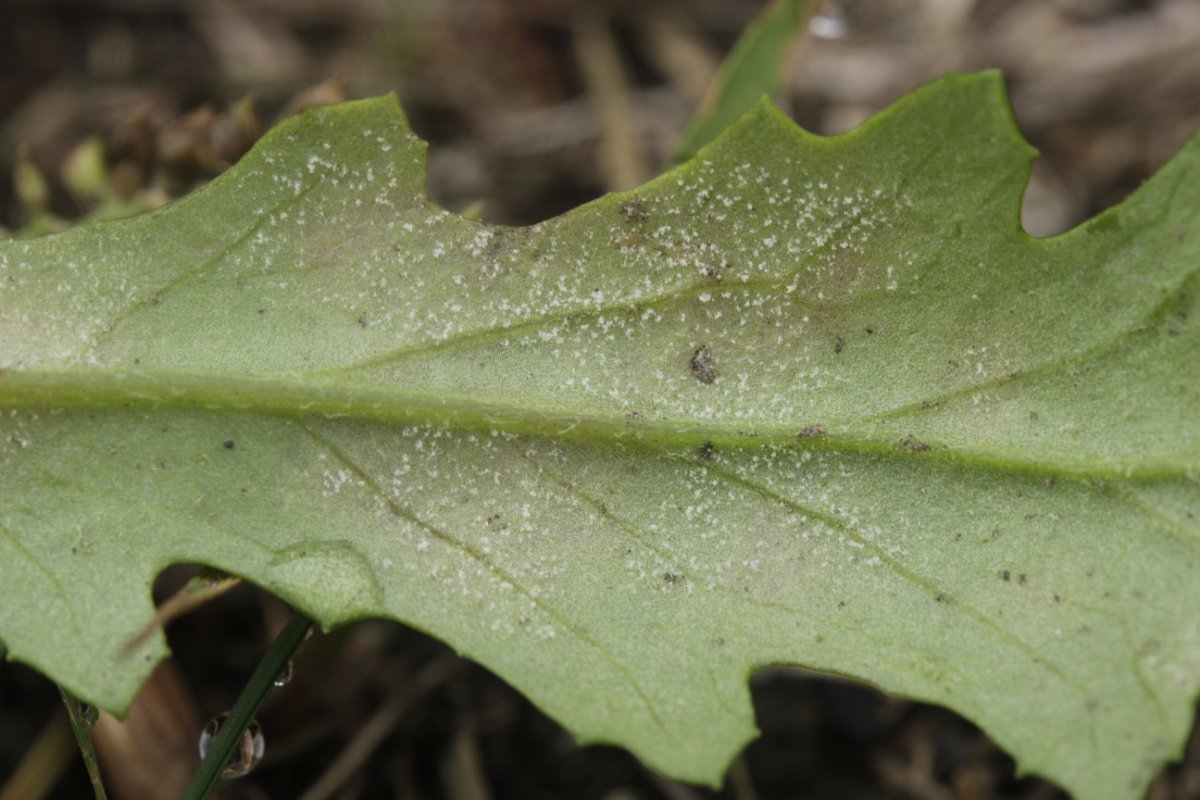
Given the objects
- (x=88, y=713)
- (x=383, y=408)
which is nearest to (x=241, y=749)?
(x=88, y=713)

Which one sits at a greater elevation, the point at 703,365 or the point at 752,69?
the point at 752,69

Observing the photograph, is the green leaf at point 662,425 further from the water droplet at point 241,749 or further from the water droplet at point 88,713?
the water droplet at point 241,749

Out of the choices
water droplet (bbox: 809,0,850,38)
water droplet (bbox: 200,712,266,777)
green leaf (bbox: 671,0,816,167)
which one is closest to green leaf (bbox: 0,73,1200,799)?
water droplet (bbox: 200,712,266,777)

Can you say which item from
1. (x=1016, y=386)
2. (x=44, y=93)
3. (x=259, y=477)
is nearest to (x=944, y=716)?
(x=1016, y=386)

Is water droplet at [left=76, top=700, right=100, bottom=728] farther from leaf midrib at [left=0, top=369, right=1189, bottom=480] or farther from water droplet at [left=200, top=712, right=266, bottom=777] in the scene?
leaf midrib at [left=0, top=369, right=1189, bottom=480]

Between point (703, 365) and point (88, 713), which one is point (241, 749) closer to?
point (88, 713)

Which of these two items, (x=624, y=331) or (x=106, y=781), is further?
(x=106, y=781)

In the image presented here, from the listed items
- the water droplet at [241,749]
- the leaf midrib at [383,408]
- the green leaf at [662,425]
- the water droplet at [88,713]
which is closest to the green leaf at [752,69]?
the green leaf at [662,425]

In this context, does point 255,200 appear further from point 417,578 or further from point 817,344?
point 817,344
